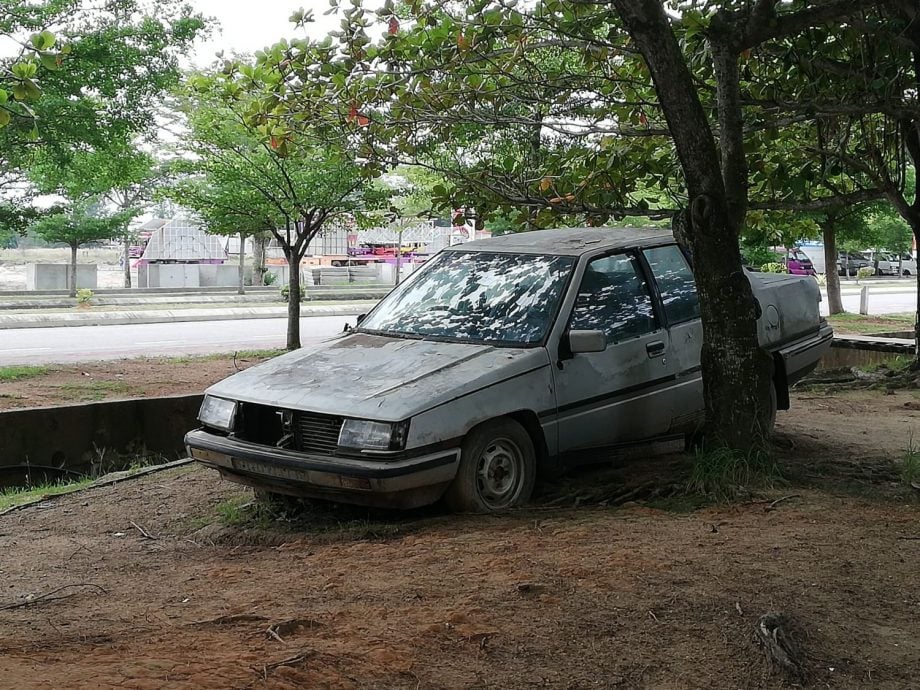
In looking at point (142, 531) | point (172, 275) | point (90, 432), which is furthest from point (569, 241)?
point (172, 275)

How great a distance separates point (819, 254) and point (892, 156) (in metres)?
45.6

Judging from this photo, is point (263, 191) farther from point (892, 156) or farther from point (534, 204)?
point (892, 156)

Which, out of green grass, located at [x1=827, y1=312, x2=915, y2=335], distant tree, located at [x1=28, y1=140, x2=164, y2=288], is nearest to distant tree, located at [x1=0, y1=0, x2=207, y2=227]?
distant tree, located at [x1=28, y1=140, x2=164, y2=288]

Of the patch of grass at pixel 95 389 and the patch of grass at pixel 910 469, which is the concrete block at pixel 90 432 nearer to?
the patch of grass at pixel 95 389

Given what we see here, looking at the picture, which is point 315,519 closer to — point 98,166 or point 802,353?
point 802,353

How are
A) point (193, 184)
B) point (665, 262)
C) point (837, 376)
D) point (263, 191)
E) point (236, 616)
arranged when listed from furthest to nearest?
1. point (193, 184)
2. point (263, 191)
3. point (837, 376)
4. point (665, 262)
5. point (236, 616)

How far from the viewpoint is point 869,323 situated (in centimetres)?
2308

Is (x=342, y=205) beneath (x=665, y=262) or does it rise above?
above

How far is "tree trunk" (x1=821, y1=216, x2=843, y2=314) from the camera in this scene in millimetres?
23000

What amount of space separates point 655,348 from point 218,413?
9.55 feet

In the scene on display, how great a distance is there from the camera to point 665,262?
7590 millimetres

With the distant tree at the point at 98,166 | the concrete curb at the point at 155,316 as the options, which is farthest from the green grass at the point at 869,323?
the distant tree at the point at 98,166

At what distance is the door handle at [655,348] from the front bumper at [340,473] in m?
1.85

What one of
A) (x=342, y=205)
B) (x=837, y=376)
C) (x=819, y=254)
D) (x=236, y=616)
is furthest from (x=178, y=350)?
(x=819, y=254)
